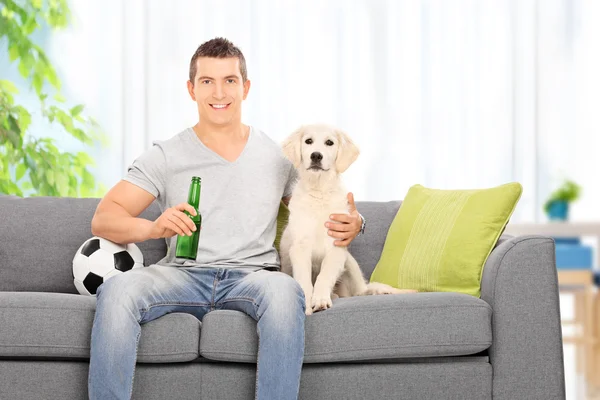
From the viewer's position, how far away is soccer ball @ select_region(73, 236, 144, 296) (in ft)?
7.80

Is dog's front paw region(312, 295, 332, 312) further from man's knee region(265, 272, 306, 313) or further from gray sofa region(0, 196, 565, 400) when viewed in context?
man's knee region(265, 272, 306, 313)

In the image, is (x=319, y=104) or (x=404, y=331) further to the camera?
(x=319, y=104)

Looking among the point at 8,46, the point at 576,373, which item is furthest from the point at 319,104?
the point at 576,373

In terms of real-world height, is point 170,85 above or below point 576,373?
above

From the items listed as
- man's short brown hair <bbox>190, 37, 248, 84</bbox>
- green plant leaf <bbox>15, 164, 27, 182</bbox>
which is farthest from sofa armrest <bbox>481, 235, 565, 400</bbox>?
green plant leaf <bbox>15, 164, 27, 182</bbox>

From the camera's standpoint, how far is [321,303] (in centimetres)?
213

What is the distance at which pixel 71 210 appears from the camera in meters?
2.76

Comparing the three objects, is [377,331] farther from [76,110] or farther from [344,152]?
[76,110]

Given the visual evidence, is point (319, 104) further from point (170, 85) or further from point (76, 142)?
point (76, 142)

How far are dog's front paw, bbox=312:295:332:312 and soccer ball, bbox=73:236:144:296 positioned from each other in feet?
2.24

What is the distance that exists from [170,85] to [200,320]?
125 inches

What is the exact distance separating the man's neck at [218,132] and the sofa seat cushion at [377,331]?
659mm

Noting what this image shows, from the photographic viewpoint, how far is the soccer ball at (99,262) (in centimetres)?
238

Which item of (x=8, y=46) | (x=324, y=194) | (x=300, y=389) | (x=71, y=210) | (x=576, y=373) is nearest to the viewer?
(x=300, y=389)
